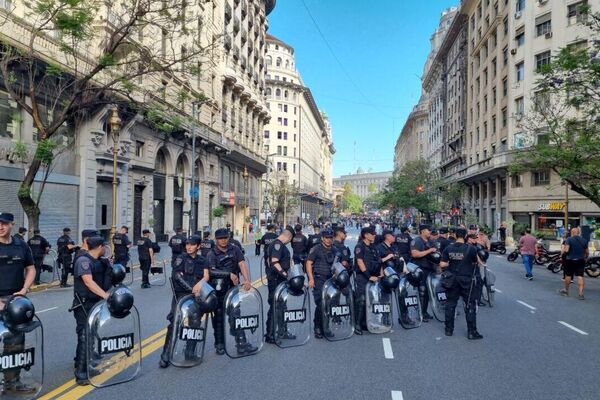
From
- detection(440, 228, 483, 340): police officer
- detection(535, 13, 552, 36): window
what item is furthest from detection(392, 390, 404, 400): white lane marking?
detection(535, 13, 552, 36): window

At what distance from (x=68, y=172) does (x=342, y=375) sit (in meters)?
19.0

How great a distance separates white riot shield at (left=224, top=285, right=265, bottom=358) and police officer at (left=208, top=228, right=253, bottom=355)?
0.05 feet

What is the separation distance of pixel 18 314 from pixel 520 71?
42.1 metres

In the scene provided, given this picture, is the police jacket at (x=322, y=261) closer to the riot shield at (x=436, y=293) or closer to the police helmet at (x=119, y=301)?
the riot shield at (x=436, y=293)

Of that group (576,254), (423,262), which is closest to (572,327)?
(423,262)

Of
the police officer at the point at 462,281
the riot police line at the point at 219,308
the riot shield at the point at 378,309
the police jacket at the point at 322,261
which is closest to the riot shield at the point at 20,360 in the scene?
the riot police line at the point at 219,308

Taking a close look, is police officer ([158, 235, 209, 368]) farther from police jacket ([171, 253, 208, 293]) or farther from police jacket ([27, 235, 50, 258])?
police jacket ([27, 235, 50, 258])

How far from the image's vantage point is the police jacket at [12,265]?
5184 mm

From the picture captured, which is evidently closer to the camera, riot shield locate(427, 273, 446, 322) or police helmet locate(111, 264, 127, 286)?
Answer: police helmet locate(111, 264, 127, 286)

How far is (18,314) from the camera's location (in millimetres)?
4633

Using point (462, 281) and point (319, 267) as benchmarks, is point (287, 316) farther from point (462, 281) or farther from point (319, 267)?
point (462, 281)

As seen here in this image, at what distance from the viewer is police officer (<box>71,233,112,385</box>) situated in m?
5.32

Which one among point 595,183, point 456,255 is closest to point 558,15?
point 595,183

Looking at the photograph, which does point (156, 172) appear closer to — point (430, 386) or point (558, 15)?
point (430, 386)
